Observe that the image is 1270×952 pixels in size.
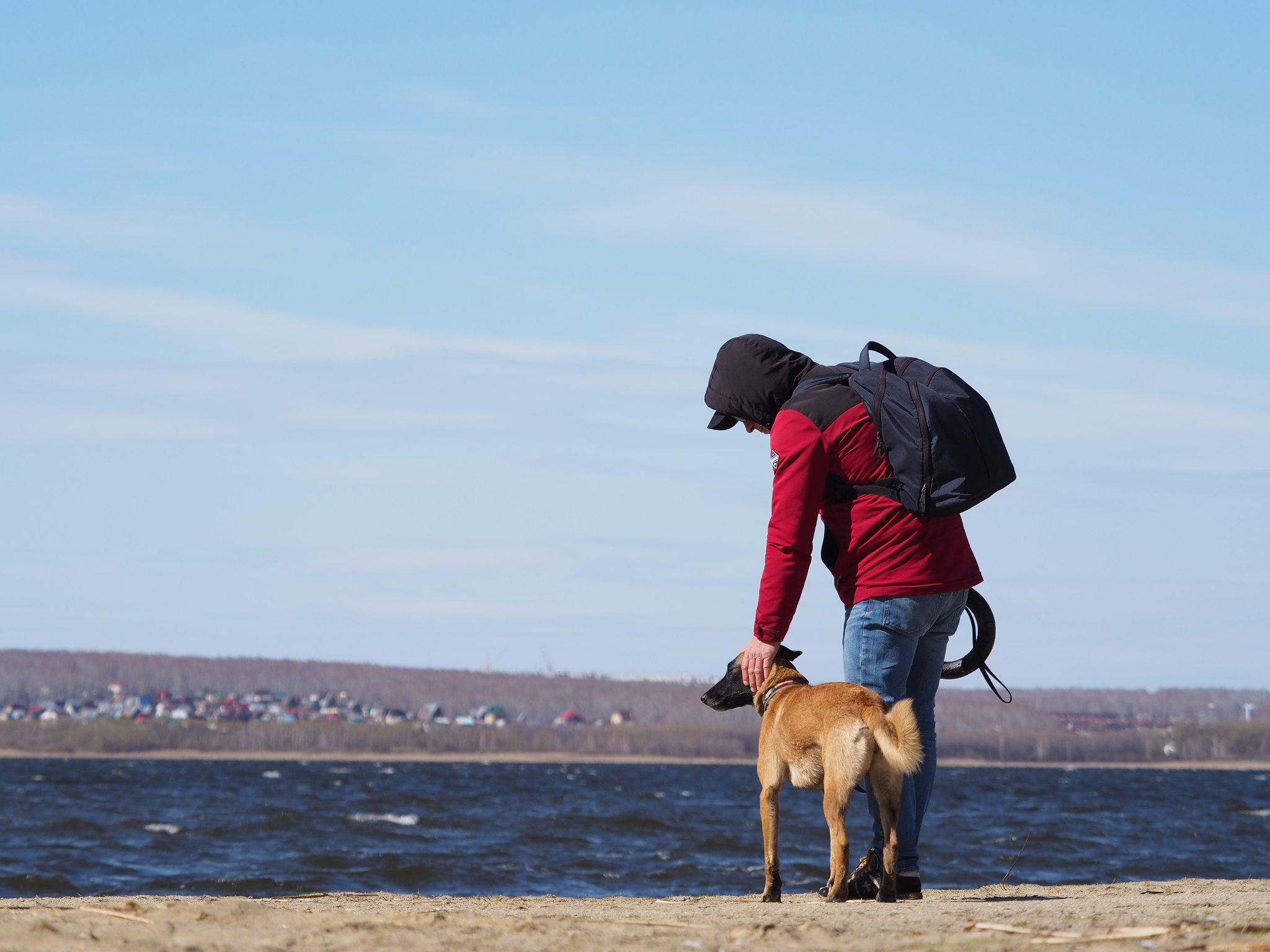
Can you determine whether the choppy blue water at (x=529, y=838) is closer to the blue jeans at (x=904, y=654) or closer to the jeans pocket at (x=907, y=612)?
the blue jeans at (x=904, y=654)

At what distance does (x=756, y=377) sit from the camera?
5324 mm

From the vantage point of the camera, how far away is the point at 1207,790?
75.5 m

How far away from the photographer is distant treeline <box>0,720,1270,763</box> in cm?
14112

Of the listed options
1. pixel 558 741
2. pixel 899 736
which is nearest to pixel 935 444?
pixel 899 736

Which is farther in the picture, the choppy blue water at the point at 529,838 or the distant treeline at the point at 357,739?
the distant treeline at the point at 357,739

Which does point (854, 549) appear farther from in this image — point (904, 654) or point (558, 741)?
point (558, 741)

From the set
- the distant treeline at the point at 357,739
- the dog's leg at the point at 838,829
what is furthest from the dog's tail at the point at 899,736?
the distant treeline at the point at 357,739

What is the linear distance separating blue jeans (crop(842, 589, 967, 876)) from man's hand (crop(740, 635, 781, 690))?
32 centimetres

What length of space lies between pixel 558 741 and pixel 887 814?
507 feet

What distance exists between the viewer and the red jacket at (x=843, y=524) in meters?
5.03

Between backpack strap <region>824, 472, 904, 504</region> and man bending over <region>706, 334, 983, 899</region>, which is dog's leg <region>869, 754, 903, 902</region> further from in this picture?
backpack strap <region>824, 472, 904, 504</region>

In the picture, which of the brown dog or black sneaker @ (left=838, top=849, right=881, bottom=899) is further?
black sneaker @ (left=838, top=849, right=881, bottom=899)

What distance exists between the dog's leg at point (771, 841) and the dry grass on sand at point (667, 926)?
0.35 ft

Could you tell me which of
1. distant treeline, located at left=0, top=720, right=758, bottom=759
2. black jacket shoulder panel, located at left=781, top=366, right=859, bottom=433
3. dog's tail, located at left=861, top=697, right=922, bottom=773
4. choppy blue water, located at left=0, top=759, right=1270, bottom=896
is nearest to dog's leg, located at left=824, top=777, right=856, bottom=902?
dog's tail, located at left=861, top=697, right=922, bottom=773
